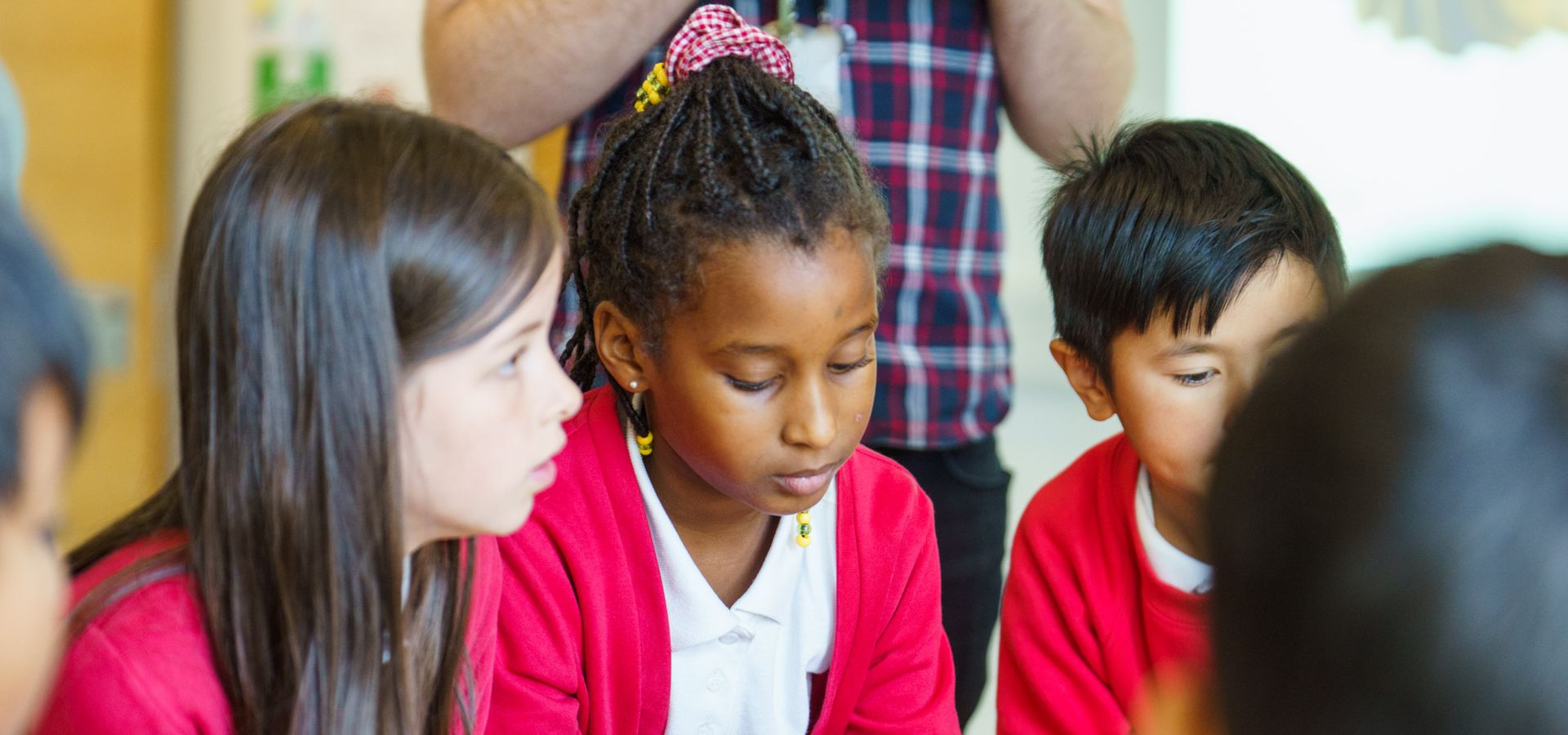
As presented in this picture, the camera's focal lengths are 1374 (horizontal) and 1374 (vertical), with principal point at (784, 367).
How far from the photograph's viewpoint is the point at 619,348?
1.05m

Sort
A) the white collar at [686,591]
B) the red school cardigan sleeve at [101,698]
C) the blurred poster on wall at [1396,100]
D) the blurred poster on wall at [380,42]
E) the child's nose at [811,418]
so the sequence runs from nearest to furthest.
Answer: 1. the red school cardigan sleeve at [101,698]
2. the child's nose at [811,418]
3. the white collar at [686,591]
4. the blurred poster on wall at [1396,100]
5. the blurred poster on wall at [380,42]

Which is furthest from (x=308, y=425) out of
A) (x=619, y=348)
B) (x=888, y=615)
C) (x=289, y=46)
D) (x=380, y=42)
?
(x=289, y=46)

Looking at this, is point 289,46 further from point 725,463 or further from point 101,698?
point 101,698

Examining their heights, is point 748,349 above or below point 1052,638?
above

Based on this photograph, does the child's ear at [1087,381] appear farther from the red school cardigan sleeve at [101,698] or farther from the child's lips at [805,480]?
the red school cardigan sleeve at [101,698]

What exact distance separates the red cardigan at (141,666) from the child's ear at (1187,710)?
0.50m

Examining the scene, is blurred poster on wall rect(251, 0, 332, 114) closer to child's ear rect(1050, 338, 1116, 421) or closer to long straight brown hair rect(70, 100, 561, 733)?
child's ear rect(1050, 338, 1116, 421)

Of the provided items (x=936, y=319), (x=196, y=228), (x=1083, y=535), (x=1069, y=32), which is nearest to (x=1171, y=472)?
(x=1083, y=535)

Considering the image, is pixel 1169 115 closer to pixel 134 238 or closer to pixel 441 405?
pixel 441 405

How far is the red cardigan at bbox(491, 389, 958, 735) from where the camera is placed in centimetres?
104

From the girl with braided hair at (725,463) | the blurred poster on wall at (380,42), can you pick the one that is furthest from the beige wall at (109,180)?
the girl with braided hair at (725,463)

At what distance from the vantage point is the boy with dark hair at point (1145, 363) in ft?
3.62

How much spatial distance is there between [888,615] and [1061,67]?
0.50m

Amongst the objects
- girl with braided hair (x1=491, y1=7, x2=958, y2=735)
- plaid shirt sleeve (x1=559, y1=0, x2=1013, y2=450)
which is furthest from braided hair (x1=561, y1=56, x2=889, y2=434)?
plaid shirt sleeve (x1=559, y1=0, x2=1013, y2=450)
